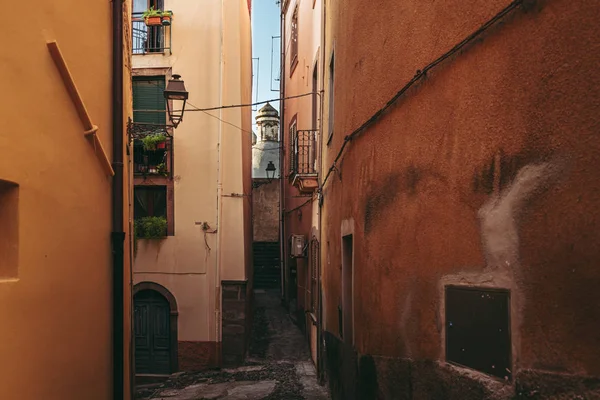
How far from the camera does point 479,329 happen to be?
3.80 metres

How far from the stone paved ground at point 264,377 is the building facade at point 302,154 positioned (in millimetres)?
560

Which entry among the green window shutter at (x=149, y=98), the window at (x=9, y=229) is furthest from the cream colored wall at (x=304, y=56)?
the window at (x=9, y=229)

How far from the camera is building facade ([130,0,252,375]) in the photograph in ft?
51.7

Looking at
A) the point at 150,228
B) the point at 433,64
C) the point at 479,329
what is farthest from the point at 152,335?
the point at 479,329

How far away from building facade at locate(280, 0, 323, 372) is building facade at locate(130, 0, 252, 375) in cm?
176

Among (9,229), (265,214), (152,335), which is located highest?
(265,214)

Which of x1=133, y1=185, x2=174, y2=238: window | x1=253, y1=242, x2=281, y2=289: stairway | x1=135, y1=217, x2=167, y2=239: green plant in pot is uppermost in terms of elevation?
x1=133, y1=185, x2=174, y2=238: window

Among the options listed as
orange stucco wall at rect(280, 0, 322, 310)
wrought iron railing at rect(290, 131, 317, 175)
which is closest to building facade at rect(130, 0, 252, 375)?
orange stucco wall at rect(280, 0, 322, 310)

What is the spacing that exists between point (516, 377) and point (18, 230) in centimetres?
335

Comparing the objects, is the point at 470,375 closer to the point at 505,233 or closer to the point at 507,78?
the point at 505,233

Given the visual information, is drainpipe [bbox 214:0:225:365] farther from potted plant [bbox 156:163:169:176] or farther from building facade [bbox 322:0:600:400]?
building facade [bbox 322:0:600:400]

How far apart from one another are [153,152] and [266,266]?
1105cm

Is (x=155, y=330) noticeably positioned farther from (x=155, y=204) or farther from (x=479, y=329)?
(x=479, y=329)

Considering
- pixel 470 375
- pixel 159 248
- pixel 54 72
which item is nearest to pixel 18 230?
pixel 54 72
